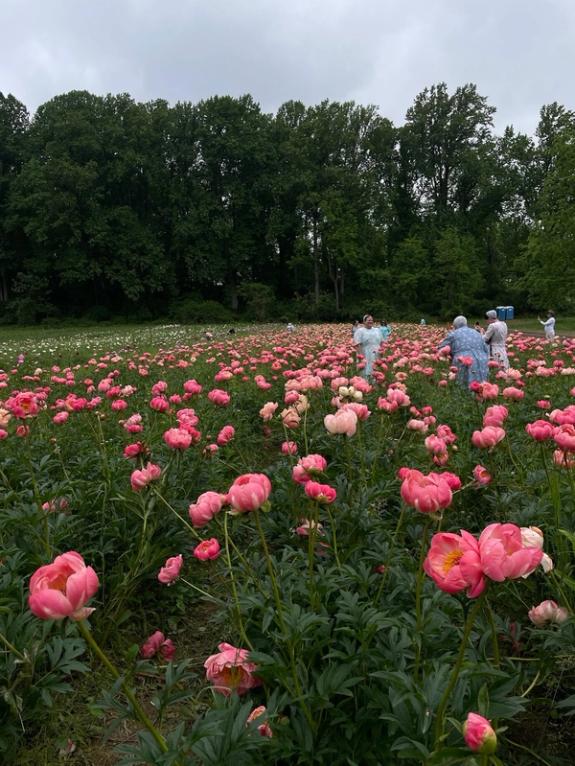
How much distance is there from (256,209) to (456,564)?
43.7 m

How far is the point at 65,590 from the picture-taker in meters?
1.02

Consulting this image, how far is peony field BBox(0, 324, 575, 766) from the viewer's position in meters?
1.16

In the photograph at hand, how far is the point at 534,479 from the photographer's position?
8.65 feet

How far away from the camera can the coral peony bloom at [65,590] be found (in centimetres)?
98

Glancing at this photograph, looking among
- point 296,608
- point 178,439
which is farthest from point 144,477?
point 296,608

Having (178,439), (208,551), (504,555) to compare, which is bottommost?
(208,551)

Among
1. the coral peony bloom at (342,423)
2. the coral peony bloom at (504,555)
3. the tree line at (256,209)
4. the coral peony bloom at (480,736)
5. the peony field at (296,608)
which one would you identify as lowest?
the peony field at (296,608)

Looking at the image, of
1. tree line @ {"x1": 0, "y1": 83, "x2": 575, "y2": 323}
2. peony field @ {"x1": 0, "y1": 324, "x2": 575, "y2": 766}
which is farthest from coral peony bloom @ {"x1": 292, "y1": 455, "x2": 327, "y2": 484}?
tree line @ {"x1": 0, "y1": 83, "x2": 575, "y2": 323}

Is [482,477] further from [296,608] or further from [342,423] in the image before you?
[296,608]

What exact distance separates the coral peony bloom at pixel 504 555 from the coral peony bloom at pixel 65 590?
0.72 metres

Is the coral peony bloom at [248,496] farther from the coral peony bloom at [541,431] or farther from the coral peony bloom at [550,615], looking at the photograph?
the coral peony bloom at [541,431]

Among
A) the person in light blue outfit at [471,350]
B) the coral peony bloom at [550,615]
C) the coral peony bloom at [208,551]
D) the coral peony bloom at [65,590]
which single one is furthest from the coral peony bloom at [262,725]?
the person in light blue outfit at [471,350]

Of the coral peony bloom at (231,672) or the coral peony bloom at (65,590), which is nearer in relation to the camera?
the coral peony bloom at (65,590)

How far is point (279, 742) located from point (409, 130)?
5266cm
